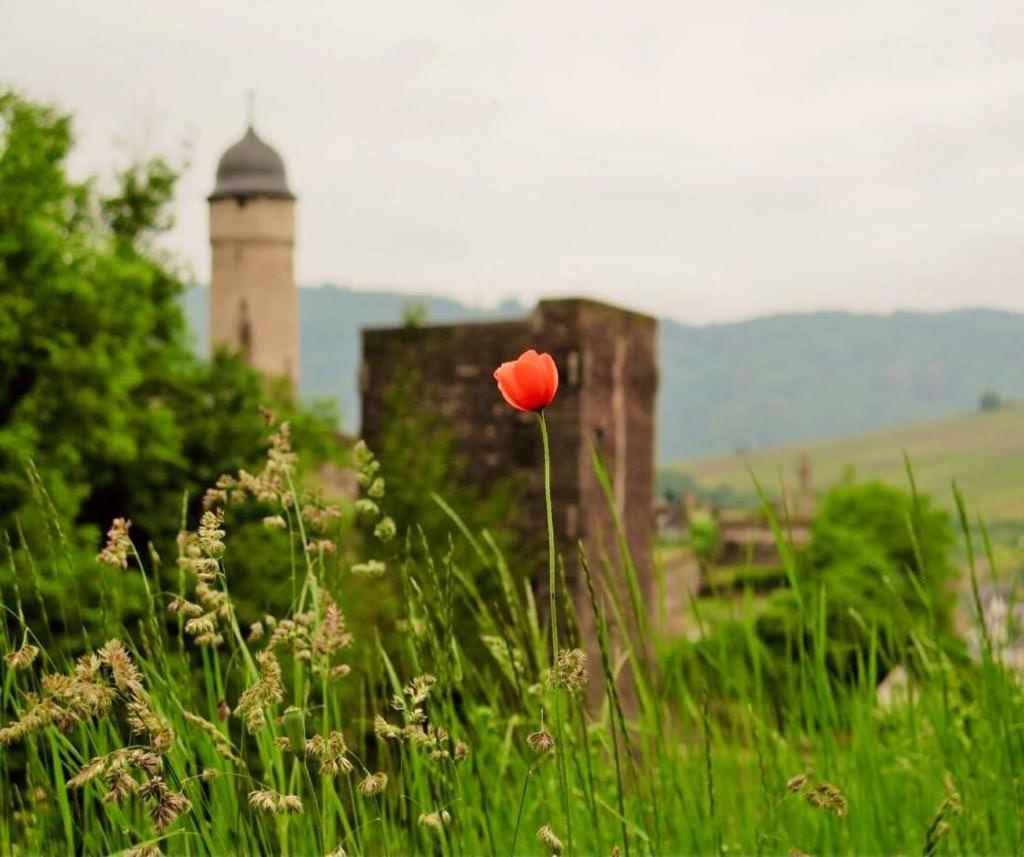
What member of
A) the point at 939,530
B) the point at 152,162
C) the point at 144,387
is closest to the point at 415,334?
the point at 144,387

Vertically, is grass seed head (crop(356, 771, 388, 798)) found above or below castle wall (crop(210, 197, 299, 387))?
below

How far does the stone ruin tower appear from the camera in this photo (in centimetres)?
1712

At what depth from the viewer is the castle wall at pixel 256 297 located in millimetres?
46312

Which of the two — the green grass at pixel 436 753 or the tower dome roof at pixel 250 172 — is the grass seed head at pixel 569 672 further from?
the tower dome roof at pixel 250 172

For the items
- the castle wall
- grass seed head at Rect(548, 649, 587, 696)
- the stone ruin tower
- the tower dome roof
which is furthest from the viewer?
the tower dome roof

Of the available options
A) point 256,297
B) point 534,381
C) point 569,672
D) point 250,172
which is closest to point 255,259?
point 256,297

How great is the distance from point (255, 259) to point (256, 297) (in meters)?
1.82

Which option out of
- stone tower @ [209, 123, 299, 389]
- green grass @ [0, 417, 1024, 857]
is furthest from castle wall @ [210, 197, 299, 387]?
green grass @ [0, 417, 1024, 857]

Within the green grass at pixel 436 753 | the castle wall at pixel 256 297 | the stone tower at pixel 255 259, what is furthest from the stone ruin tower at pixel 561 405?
the castle wall at pixel 256 297

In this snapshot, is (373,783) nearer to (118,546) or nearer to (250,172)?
(118,546)

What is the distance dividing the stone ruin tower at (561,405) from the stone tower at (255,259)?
2634 centimetres

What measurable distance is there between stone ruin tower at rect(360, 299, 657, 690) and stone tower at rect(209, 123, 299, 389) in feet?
86.4

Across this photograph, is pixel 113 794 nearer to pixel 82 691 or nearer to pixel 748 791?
pixel 82 691

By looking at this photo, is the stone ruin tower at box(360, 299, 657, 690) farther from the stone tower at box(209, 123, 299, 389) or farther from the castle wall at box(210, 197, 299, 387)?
the castle wall at box(210, 197, 299, 387)
